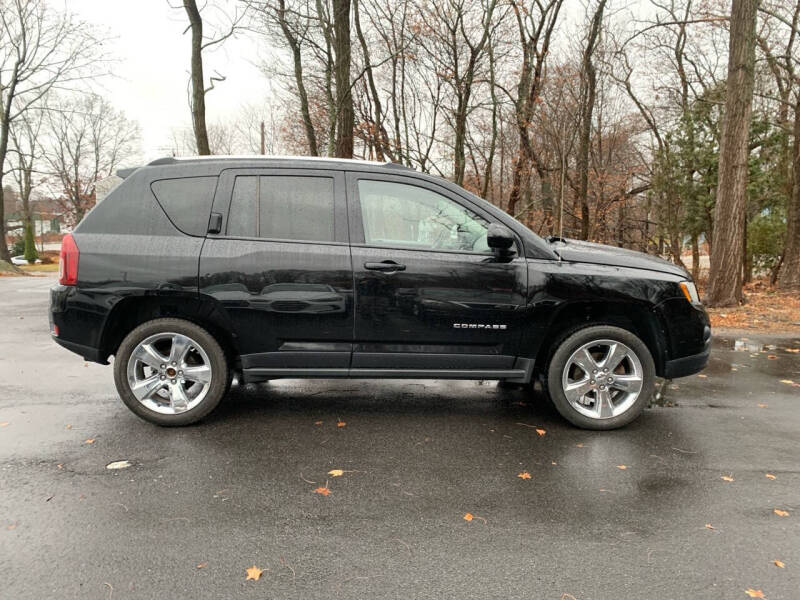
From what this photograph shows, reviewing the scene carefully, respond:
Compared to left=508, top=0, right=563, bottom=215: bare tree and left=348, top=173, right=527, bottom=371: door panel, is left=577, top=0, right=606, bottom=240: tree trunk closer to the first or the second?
left=508, top=0, right=563, bottom=215: bare tree

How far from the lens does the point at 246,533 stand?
2.73 m

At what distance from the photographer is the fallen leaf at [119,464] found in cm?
349

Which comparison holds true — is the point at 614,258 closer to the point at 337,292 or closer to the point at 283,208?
the point at 337,292

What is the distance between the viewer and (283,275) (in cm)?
408

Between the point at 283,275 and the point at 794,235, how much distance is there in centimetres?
1570

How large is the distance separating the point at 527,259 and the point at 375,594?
2692mm

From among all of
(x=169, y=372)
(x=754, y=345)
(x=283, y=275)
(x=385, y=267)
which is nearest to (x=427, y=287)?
(x=385, y=267)

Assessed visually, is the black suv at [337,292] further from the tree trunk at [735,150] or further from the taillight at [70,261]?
the tree trunk at [735,150]

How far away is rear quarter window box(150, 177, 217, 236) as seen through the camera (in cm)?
415

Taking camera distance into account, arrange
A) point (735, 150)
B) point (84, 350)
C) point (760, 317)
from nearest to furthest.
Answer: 1. point (84, 350)
2. point (760, 317)
3. point (735, 150)

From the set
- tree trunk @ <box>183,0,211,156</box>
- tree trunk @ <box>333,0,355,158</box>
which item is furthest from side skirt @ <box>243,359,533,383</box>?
tree trunk @ <box>183,0,211,156</box>

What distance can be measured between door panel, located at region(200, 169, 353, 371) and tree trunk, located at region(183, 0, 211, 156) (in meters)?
12.3

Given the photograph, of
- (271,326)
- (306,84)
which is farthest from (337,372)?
(306,84)

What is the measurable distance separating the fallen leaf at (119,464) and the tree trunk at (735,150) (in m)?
10.7
